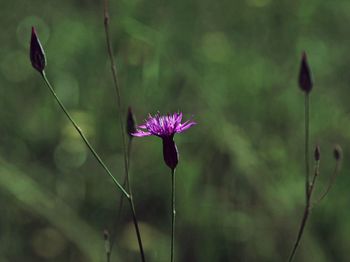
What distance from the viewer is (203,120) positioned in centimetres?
316

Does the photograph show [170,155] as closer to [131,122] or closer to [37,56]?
[131,122]

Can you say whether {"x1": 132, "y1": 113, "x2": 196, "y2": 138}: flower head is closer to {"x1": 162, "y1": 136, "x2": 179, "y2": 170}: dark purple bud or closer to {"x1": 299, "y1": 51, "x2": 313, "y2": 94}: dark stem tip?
{"x1": 162, "y1": 136, "x2": 179, "y2": 170}: dark purple bud

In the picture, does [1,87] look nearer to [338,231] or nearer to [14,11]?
[14,11]

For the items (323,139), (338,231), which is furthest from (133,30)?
(338,231)

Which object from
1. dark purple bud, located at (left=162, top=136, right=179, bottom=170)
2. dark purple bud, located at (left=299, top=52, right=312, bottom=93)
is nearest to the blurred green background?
dark purple bud, located at (left=299, top=52, right=312, bottom=93)

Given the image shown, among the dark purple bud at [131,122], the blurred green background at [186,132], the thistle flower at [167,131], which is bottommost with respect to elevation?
the thistle flower at [167,131]

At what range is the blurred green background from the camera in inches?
105

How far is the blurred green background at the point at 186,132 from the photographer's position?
2678mm

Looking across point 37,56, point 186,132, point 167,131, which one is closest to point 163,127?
point 167,131

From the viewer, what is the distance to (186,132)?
10.2 ft

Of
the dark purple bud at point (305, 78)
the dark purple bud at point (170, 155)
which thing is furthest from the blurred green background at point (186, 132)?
the dark purple bud at point (170, 155)

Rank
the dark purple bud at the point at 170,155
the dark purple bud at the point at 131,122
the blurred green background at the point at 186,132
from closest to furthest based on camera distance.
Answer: the dark purple bud at the point at 170,155, the dark purple bud at the point at 131,122, the blurred green background at the point at 186,132

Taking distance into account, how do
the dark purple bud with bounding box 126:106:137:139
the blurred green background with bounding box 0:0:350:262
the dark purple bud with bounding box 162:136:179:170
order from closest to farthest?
the dark purple bud with bounding box 162:136:179:170 < the dark purple bud with bounding box 126:106:137:139 < the blurred green background with bounding box 0:0:350:262

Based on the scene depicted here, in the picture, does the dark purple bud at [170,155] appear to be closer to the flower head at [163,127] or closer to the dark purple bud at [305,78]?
the flower head at [163,127]
